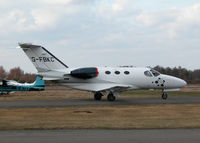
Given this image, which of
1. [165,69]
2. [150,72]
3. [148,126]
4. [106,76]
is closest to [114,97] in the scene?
[106,76]

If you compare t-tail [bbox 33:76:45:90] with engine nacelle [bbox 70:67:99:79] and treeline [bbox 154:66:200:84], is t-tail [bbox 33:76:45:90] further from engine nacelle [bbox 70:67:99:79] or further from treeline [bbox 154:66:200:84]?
treeline [bbox 154:66:200:84]

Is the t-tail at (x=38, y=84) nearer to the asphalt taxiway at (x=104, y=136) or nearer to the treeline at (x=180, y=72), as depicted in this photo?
the asphalt taxiway at (x=104, y=136)

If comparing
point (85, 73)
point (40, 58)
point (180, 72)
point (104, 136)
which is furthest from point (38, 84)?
point (180, 72)

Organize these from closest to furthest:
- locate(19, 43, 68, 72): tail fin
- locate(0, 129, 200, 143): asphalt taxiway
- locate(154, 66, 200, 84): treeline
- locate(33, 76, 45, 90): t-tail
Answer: locate(0, 129, 200, 143): asphalt taxiway < locate(19, 43, 68, 72): tail fin < locate(33, 76, 45, 90): t-tail < locate(154, 66, 200, 84): treeline

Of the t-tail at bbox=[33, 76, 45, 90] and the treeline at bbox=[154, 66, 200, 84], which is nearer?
the t-tail at bbox=[33, 76, 45, 90]

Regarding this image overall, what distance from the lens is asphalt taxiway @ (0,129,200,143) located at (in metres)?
10.1

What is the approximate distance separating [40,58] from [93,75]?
465 cm

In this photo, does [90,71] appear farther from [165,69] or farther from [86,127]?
[165,69]

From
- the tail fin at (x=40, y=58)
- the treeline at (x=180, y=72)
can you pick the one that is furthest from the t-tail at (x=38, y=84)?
the treeline at (x=180, y=72)

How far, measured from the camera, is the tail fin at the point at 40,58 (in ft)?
99.0

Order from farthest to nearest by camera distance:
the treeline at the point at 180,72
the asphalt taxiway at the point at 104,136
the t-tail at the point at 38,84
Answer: the treeline at the point at 180,72, the t-tail at the point at 38,84, the asphalt taxiway at the point at 104,136

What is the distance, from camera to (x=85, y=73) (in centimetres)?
3047

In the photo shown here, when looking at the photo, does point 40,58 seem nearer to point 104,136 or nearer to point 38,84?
point 38,84

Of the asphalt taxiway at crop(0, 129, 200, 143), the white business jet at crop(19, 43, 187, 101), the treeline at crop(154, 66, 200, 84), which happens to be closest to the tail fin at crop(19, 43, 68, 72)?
the white business jet at crop(19, 43, 187, 101)
